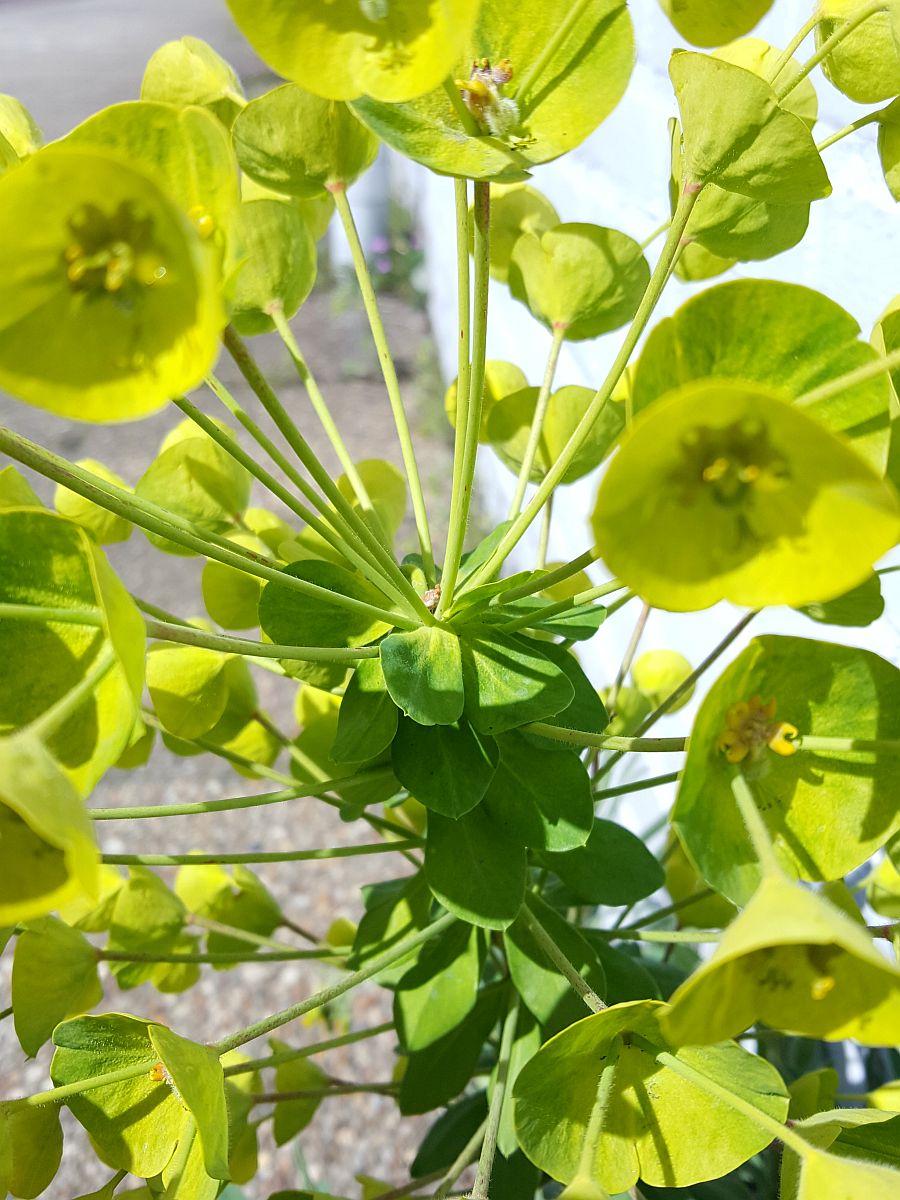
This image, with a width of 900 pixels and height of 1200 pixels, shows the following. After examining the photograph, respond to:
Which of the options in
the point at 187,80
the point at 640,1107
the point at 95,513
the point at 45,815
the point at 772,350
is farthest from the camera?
the point at 95,513

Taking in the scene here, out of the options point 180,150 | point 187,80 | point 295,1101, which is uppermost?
point 187,80

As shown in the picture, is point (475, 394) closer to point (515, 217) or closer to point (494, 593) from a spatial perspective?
point (494, 593)

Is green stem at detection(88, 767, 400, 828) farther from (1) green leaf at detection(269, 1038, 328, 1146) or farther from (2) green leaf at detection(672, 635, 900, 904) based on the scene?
(1) green leaf at detection(269, 1038, 328, 1146)

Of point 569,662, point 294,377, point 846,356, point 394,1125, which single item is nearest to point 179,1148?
point 569,662

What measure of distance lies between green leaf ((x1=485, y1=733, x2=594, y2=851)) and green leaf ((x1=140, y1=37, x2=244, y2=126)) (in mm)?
472

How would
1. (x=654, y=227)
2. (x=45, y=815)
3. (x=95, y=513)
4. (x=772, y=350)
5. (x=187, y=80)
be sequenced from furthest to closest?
(x=654, y=227)
(x=95, y=513)
(x=187, y=80)
(x=772, y=350)
(x=45, y=815)

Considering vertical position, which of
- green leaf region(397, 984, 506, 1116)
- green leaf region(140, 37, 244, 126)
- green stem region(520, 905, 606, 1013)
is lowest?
green leaf region(397, 984, 506, 1116)

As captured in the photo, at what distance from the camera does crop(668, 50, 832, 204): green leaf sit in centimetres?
48

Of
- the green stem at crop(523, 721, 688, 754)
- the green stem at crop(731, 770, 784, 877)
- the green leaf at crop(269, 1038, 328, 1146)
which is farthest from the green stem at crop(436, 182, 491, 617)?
the green leaf at crop(269, 1038, 328, 1146)

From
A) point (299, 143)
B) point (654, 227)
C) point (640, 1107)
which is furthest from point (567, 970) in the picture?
point (654, 227)

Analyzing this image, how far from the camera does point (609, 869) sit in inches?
29.0

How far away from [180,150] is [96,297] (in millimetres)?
78

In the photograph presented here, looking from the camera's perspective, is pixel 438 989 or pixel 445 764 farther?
pixel 438 989

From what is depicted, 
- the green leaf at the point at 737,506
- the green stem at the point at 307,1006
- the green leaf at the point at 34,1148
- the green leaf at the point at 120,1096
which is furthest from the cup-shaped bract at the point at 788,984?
the green leaf at the point at 34,1148
